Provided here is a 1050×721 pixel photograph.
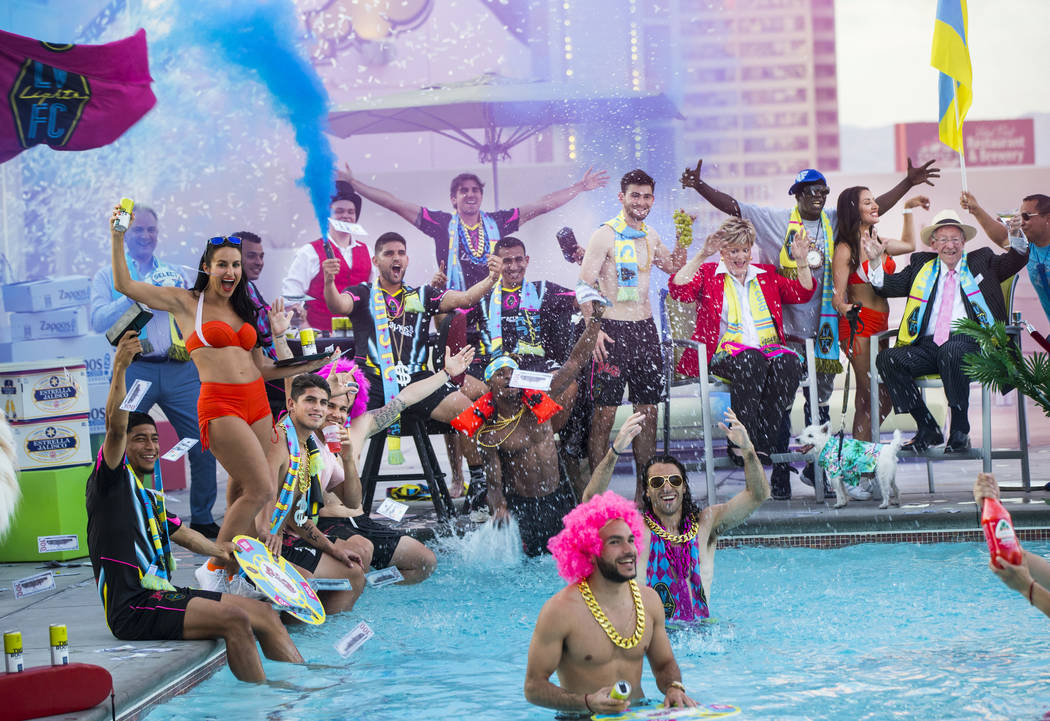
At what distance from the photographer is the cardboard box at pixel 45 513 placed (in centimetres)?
703

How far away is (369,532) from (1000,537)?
3.92 m

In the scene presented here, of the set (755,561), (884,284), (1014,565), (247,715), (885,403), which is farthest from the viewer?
(885,403)

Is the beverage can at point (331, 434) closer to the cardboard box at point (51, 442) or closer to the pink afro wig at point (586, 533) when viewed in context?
the cardboard box at point (51, 442)

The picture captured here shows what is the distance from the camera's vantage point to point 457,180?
884cm

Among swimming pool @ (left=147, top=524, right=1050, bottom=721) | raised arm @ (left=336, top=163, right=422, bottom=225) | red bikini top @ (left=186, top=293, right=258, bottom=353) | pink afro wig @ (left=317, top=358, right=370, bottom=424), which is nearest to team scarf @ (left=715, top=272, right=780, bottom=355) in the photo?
swimming pool @ (left=147, top=524, right=1050, bottom=721)

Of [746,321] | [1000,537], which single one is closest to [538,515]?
[746,321]

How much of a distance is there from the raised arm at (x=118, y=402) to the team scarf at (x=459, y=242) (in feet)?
15.2

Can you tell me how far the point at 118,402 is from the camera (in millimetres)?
4434

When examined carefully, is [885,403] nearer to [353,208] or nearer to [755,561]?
[755,561]

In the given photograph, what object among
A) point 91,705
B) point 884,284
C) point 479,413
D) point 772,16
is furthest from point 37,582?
point 772,16

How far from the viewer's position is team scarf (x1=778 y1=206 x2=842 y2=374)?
7852 millimetres

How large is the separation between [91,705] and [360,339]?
4.40 m

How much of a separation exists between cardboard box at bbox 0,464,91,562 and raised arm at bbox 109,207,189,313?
86.5 inches

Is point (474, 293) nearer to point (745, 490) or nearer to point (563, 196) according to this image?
point (563, 196)
